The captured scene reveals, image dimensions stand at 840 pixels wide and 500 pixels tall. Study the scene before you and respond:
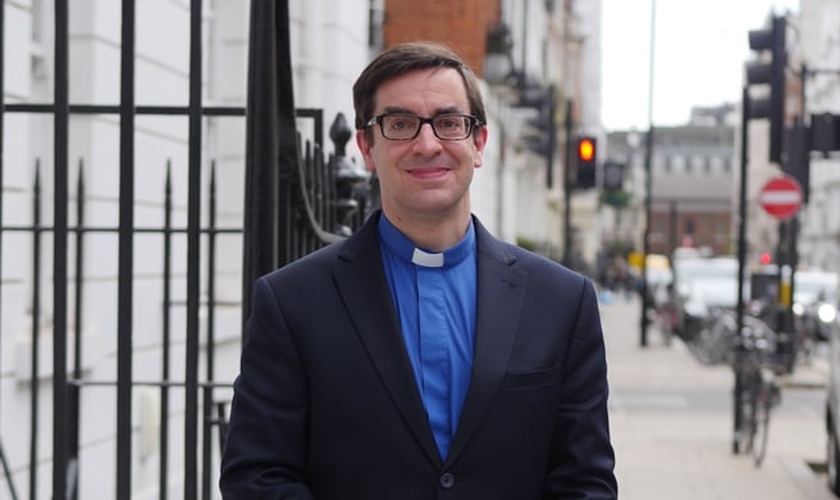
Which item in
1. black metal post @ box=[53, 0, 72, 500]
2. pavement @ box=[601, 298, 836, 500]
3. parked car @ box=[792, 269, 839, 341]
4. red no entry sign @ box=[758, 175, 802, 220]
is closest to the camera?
black metal post @ box=[53, 0, 72, 500]

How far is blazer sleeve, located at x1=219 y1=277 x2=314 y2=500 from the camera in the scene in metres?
2.77

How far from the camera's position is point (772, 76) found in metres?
14.2

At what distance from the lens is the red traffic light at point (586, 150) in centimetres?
2464

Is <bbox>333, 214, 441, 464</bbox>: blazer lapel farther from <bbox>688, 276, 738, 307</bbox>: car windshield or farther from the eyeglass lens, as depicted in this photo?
<bbox>688, 276, 738, 307</bbox>: car windshield

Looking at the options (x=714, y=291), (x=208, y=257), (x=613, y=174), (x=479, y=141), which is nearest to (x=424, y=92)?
(x=479, y=141)

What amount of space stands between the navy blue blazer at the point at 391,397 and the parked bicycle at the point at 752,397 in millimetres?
10608

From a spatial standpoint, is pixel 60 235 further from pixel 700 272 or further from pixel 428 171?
pixel 700 272

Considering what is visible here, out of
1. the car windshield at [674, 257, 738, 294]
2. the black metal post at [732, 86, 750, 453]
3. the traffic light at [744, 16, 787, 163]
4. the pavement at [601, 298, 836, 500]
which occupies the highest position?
the traffic light at [744, 16, 787, 163]

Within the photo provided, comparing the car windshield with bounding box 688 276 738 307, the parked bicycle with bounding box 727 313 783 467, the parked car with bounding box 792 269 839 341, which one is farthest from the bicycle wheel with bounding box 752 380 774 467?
the car windshield with bounding box 688 276 738 307

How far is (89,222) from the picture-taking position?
8.28 meters

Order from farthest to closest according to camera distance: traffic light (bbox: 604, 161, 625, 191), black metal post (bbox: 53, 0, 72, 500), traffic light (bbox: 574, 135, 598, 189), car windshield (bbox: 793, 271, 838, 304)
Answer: car windshield (bbox: 793, 271, 838, 304), traffic light (bbox: 604, 161, 625, 191), traffic light (bbox: 574, 135, 598, 189), black metal post (bbox: 53, 0, 72, 500)

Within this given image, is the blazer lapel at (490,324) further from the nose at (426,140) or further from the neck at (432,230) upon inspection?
the nose at (426,140)

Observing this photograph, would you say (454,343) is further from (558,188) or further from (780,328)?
(558,188)

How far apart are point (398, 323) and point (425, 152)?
11.6 inches
